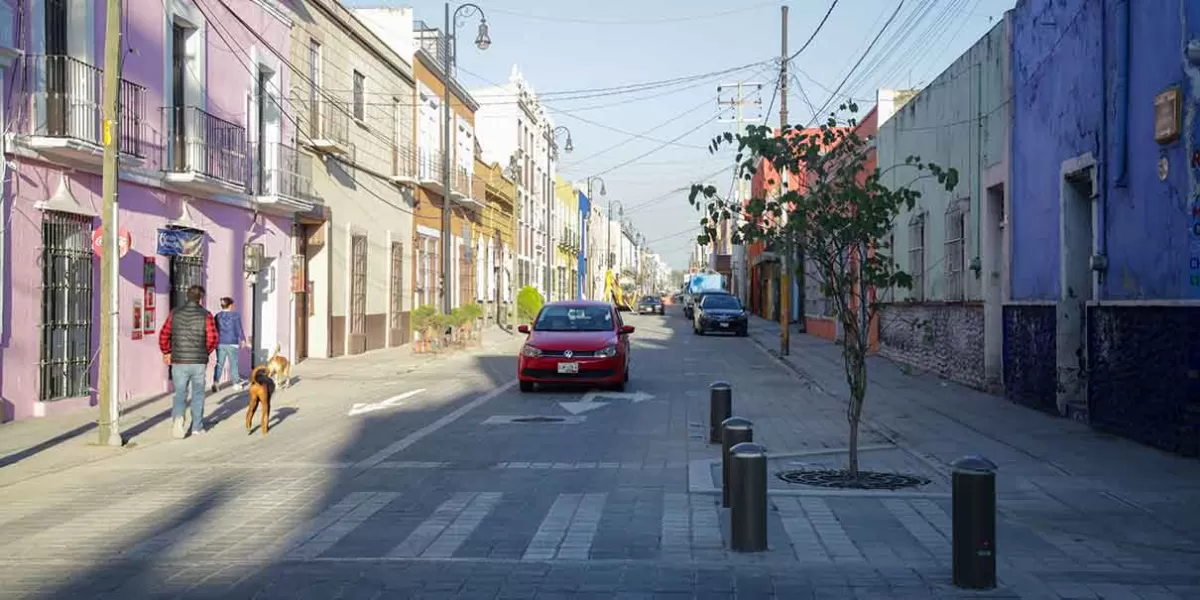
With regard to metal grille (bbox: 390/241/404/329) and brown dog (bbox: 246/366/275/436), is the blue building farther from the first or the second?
metal grille (bbox: 390/241/404/329)

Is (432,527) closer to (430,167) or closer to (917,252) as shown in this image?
(917,252)

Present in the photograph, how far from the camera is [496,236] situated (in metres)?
51.7

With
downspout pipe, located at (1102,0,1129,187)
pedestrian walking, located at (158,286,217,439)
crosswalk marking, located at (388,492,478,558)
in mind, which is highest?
downspout pipe, located at (1102,0,1129,187)

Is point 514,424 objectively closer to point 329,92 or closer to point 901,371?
point 901,371

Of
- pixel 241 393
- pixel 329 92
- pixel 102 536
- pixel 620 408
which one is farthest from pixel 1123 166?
pixel 329 92

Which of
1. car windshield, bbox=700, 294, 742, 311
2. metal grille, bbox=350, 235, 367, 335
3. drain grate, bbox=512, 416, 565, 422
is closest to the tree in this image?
drain grate, bbox=512, 416, 565, 422

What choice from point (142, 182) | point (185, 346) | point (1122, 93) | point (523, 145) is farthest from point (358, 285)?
point (523, 145)

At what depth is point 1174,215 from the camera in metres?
11.5

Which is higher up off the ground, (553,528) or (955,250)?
(955,250)

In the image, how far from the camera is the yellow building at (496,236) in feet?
159

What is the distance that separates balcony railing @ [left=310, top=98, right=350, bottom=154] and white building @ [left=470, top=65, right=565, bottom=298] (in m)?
25.9

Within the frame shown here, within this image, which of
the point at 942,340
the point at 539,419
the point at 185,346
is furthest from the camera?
the point at 942,340

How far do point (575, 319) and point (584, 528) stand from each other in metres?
12.1

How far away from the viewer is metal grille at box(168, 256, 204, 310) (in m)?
19.1
